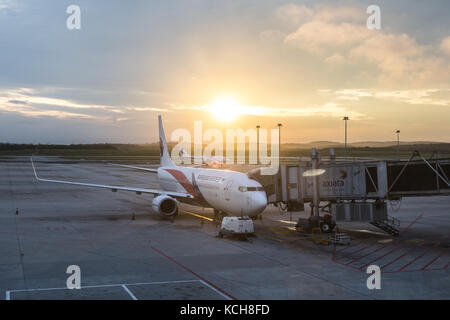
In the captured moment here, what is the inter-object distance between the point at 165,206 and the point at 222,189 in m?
6.81

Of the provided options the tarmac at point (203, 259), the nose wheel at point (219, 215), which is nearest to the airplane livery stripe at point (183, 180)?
the tarmac at point (203, 259)

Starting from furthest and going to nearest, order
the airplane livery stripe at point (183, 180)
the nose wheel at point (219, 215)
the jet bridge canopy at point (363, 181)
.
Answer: the airplane livery stripe at point (183, 180) < the nose wheel at point (219, 215) < the jet bridge canopy at point (363, 181)

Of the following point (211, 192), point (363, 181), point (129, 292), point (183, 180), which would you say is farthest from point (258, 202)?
point (129, 292)

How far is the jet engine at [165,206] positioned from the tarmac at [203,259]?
3.10 feet

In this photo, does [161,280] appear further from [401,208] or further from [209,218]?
[401,208]

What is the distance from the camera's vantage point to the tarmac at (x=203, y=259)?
1856 cm

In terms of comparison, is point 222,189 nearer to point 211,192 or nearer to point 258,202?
point 211,192

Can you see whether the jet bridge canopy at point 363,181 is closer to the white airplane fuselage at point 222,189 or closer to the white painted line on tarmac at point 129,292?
the white airplane fuselage at point 222,189

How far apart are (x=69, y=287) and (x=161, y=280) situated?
3.84 meters

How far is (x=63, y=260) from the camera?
77.7ft

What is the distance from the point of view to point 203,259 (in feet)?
79.6

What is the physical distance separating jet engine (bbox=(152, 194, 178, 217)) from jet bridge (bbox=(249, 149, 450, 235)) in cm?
849
